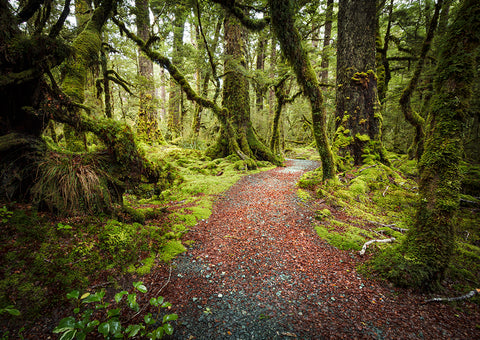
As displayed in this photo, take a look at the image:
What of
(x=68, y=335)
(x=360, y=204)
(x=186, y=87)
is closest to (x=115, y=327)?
(x=68, y=335)

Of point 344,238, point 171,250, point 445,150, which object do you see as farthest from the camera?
point 344,238

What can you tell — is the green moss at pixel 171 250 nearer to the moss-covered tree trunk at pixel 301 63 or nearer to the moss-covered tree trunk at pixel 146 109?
the moss-covered tree trunk at pixel 301 63

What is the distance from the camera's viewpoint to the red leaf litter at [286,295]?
208cm

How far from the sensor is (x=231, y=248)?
3.59 meters

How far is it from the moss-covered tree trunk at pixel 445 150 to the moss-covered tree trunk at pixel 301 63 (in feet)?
8.84

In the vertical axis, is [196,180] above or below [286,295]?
above

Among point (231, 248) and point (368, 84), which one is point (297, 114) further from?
point (231, 248)

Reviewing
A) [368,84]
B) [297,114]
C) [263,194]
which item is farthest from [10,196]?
[297,114]

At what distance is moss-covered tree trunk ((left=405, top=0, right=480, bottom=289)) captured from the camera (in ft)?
7.97

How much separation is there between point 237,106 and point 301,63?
202 inches

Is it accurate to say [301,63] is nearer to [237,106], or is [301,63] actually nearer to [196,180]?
[196,180]

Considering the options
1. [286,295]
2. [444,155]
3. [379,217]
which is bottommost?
[286,295]

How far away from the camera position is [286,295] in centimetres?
259

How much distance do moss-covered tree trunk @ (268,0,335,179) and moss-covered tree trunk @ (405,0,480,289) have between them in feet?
8.84
